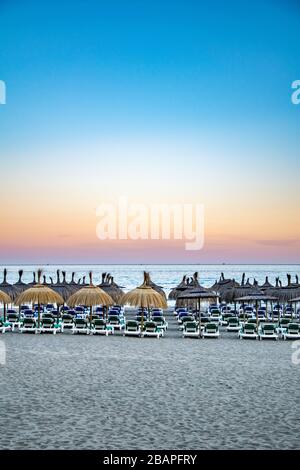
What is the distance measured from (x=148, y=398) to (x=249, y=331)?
10362mm

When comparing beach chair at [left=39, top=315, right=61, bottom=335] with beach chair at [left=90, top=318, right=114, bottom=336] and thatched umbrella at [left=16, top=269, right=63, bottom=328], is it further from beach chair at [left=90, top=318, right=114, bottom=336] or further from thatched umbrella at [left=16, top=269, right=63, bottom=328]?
beach chair at [left=90, top=318, right=114, bottom=336]

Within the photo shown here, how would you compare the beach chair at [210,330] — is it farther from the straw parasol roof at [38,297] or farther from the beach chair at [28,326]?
the beach chair at [28,326]

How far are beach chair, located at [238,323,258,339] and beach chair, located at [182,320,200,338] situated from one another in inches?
68.2

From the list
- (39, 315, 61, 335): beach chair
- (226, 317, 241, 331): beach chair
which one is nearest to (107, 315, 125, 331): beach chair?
(39, 315, 61, 335): beach chair

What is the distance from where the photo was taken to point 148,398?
30.0ft

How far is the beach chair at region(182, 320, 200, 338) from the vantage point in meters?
19.0

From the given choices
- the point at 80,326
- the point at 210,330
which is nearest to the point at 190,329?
the point at 210,330

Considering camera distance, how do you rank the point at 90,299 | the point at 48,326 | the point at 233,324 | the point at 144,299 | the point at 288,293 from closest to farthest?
1. the point at 144,299
2. the point at 90,299
3. the point at 48,326
4. the point at 233,324
5. the point at 288,293

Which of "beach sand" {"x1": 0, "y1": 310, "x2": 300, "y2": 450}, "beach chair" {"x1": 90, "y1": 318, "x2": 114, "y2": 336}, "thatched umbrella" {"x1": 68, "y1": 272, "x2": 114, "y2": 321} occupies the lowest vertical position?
"beach sand" {"x1": 0, "y1": 310, "x2": 300, "y2": 450}

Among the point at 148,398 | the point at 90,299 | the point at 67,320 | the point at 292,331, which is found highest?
the point at 90,299

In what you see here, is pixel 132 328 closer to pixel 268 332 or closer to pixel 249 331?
pixel 249 331
